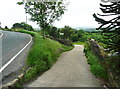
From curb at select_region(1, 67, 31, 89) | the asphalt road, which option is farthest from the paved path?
the asphalt road

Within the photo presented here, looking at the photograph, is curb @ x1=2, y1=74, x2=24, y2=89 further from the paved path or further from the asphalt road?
the asphalt road

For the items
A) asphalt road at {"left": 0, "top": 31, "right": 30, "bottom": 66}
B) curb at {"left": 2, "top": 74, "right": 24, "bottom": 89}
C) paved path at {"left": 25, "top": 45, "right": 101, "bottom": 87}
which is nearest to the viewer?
curb at {"left": 2, "top": 74, "right": 24, "bottom": 89}

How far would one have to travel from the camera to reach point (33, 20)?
2066cm

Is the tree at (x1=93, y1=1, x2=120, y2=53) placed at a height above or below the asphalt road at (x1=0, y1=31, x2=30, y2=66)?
above

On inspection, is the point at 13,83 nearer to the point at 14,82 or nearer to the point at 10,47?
the point at 14,82

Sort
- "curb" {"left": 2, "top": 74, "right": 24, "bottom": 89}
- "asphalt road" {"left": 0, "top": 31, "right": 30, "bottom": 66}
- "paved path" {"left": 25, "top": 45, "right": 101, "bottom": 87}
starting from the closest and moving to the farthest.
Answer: "curb" {"left": 2, "top": 74, "right": 24, "bottom": 89} → "paved path" {"left": 25, "top": 45, "right": 101, "bottom": 87} → "asphalt road" {"left": 0, "top": 31, "right": 30, "bottom": 66}

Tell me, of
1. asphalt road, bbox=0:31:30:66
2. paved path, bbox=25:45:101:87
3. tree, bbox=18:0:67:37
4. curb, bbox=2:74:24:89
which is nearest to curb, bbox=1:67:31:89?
curb, bbox=2:74:24:89

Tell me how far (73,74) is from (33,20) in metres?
12.9

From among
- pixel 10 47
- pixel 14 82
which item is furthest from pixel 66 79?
pixel 10 47

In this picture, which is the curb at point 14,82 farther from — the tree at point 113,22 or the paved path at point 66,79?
the tree at point 113,22

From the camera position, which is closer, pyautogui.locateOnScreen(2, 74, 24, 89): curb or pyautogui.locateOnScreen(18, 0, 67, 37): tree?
pyautogui.locateOnScreen(2, 74, 24, 89): curb

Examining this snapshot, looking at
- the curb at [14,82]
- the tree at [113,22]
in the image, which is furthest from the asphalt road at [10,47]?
the tree at [113,22]

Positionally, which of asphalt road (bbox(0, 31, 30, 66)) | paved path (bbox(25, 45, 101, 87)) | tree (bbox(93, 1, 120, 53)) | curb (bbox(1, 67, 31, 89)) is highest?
tree (bbox(93, 1, 120, 53))

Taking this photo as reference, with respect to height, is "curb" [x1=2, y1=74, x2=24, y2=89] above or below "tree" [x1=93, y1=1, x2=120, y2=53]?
below
